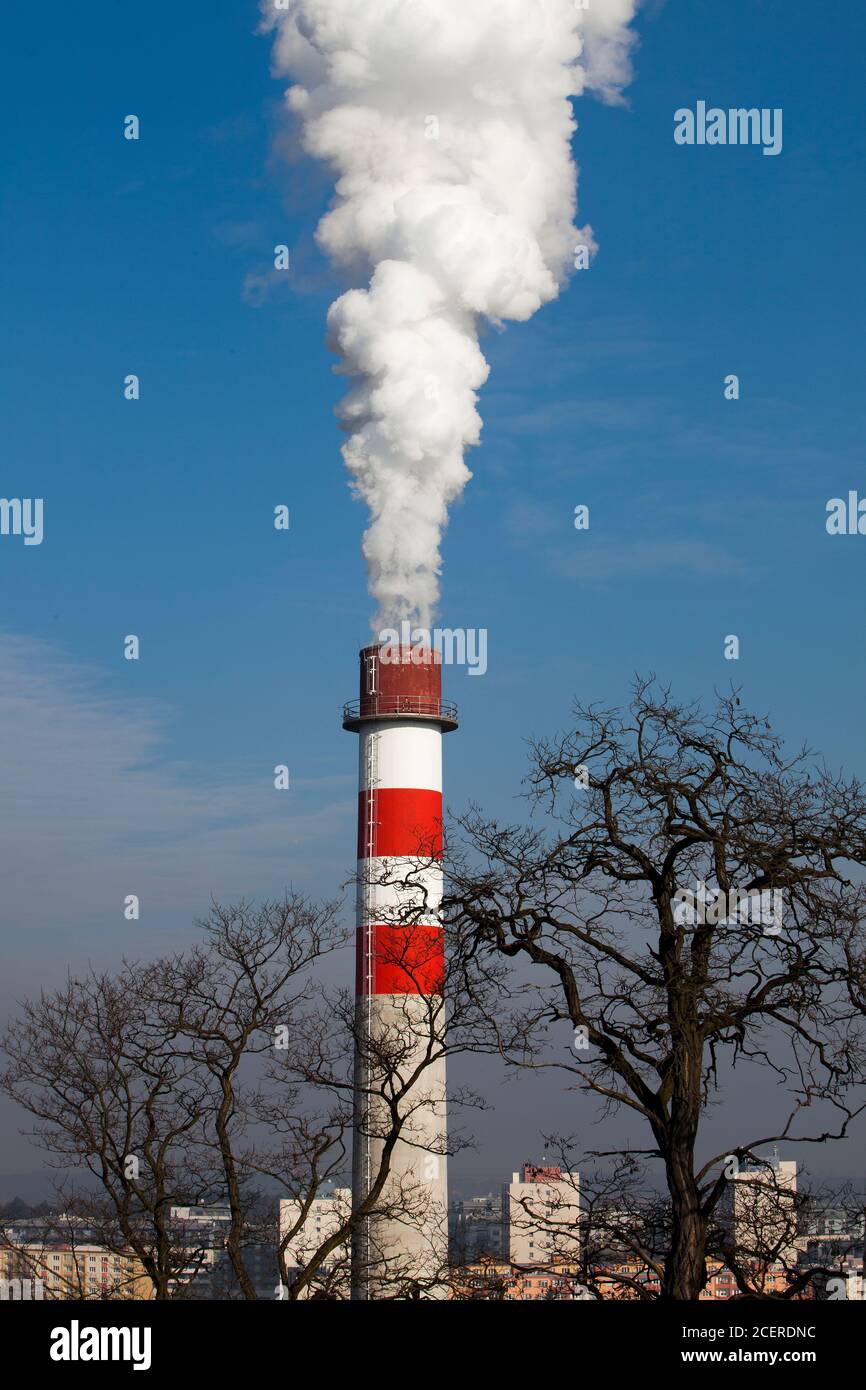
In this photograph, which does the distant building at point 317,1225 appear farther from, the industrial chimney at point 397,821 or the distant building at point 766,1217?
the distant building at point 766,1217

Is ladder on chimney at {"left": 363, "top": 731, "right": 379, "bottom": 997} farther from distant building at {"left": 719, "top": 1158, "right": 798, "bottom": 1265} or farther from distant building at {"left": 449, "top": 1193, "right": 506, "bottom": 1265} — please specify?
distant building at {"left": 719, "top": 1158, "right": 798, "bottom": 1265}

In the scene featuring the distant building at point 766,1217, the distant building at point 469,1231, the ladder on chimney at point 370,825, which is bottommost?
the distant building at point 469,1231

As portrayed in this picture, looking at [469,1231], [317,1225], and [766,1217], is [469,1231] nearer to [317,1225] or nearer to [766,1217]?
[317,1225]

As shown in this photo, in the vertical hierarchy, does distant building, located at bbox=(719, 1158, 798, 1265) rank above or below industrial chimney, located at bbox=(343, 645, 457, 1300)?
below

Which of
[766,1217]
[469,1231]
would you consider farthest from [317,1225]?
[766,1217]

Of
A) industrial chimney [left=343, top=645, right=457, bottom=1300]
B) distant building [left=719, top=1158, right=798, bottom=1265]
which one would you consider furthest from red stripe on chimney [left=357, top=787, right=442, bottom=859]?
distant building [left=719, top=1158, right=798, bottom=1265]

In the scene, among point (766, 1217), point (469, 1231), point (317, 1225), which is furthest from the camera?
point (317, 1225)

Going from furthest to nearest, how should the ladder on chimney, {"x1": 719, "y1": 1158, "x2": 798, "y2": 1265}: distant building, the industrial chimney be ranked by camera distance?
1. the ladder on chimney
2. the industrial chimney
3. {"x1": 719, "y1": 1158, "x2": 798, "y2": 1265}: distant building

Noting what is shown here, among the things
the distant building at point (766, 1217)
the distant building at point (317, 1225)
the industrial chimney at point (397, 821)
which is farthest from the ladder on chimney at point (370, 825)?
the distant building at point (766, 1217)

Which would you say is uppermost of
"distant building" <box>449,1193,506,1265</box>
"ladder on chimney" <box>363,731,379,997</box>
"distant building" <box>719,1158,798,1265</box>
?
"ladder on chimney" <box>363,731,379,997</box>

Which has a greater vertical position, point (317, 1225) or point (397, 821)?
point (397, 821)
